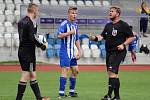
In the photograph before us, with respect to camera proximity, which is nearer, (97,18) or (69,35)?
(69,35)

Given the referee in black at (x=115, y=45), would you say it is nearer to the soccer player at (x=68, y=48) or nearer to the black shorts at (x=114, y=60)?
the black shorts at (x=114, y=60)

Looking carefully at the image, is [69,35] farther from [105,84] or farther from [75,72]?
[105,84]

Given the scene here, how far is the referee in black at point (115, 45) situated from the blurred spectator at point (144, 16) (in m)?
17.4

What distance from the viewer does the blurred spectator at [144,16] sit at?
29353 millimetres

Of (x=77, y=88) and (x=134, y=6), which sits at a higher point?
(x=134, y=6)

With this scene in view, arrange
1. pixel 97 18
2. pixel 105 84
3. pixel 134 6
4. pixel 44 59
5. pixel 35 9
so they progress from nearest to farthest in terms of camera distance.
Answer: pixel 35 9 < pixel 105 84 < pixel 44 59 < pixel 97 18 < pixel 134 6

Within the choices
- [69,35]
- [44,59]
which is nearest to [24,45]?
[69,35]

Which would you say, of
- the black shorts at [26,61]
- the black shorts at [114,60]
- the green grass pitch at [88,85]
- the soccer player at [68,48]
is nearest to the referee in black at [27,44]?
the black shorts at [26,61]

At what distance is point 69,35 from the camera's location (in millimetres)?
12812

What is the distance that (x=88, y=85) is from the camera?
16.2 m

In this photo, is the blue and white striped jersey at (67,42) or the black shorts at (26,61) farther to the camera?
the blue and white striped jersey at (67,42)

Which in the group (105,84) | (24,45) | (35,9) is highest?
(35,9)

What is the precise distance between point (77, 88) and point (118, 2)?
63.1ft

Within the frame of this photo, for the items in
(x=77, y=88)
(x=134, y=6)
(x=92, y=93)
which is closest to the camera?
(x=92, y=93)
